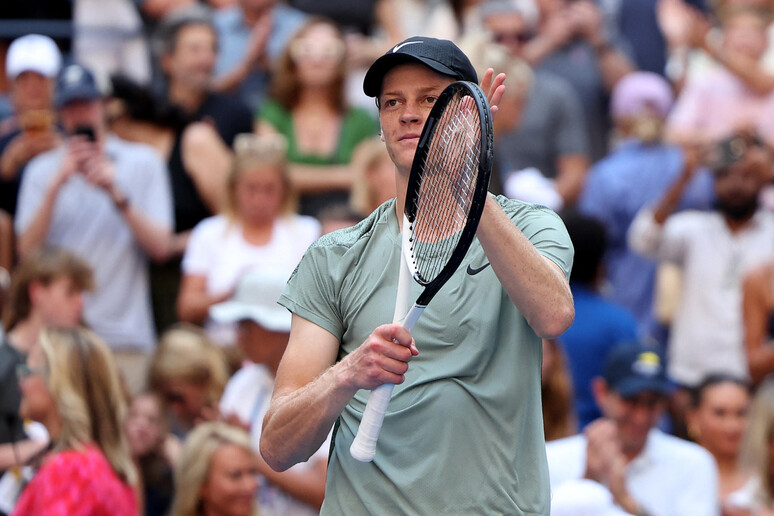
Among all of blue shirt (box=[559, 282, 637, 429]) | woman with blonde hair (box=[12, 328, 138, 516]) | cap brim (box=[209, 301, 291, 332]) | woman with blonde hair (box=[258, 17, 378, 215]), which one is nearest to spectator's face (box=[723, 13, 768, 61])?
woman with blonde hair (box=[258, 17, 378, 215])

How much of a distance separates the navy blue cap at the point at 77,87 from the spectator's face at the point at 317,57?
142 centimetres

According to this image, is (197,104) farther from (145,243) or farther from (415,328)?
(415,328)

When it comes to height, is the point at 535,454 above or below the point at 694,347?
above

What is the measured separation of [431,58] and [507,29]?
6.69 metres

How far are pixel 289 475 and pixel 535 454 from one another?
2.80 meters

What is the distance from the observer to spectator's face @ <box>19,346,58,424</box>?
5402 mm

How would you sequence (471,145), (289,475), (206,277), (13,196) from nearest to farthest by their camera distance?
(471,145) < (289,475) < (206,277) < (13,196)

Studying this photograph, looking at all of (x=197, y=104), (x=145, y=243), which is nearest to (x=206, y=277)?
(x=145, y=243)

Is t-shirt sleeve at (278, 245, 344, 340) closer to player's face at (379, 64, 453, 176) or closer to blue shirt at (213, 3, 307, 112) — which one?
player's face at (379, 64, 453, 176)

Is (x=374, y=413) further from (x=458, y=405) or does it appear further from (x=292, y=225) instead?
(x=292, y=225)

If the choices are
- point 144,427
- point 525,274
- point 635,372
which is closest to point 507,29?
point 635,372

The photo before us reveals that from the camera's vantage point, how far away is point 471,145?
2734mm

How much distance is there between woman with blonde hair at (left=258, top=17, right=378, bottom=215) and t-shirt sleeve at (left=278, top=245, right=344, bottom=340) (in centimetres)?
501

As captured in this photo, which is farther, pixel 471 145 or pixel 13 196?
pixel 13 196
